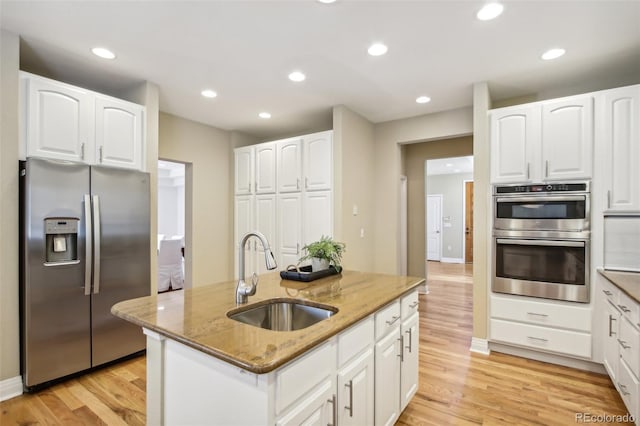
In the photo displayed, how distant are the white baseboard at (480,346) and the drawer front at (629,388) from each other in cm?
99

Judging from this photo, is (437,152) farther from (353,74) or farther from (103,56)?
(103,56)

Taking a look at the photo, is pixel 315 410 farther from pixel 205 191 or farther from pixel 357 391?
pixel 205 191

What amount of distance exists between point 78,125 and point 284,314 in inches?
95.4

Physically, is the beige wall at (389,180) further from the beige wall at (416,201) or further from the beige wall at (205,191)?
the beige wall at (205,191)

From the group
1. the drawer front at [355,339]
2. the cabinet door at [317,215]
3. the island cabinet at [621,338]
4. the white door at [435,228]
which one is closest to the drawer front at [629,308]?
the island cabinet at [621,338]

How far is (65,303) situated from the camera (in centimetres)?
249

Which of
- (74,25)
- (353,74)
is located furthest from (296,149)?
(74,25)

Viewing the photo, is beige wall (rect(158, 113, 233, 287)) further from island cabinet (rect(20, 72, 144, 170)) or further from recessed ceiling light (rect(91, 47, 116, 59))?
recessed ceiling light (rect(91, 47, 116, 59))

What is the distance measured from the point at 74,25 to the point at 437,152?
187 inches

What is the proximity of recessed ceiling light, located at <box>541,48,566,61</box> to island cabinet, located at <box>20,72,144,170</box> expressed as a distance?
3.67 m

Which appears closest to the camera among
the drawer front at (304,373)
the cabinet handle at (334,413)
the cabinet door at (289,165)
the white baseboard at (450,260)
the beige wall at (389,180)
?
the drawer front at (304,373)

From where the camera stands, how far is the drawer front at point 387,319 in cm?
172

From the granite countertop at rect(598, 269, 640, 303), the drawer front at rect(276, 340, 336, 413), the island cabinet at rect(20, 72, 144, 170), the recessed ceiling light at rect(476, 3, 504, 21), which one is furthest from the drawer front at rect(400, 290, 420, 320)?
the island cabinet at rect(20, 72, 144, 170)

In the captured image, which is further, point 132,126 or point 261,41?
point 132,126
